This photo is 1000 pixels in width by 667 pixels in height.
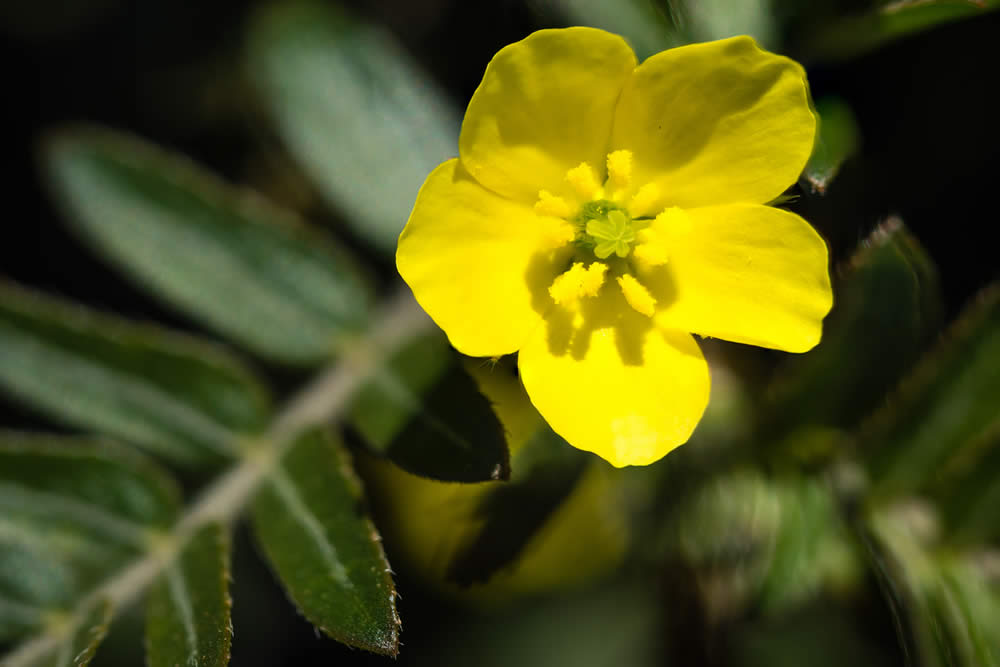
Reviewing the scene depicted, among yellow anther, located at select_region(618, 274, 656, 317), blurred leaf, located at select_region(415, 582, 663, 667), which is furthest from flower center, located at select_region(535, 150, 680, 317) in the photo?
blurred leaf, located at select_region(415, 582, 663, 667)

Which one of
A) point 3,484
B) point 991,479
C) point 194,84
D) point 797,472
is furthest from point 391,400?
point 194,84

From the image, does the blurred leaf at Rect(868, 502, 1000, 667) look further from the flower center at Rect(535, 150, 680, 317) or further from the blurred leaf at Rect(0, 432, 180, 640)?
the blurred leaf at Rect(0, 432, 180, 640)

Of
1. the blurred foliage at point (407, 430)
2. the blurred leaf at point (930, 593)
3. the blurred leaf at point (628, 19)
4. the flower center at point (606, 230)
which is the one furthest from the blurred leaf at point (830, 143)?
the blurred leaf at point (930, 593)

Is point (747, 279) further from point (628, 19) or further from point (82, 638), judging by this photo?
point (82, 638)

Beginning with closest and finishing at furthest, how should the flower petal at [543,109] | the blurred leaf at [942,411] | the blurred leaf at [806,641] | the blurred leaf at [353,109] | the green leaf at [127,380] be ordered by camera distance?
the flower petal at [543,109], the blurred leaf at [942,411], the green leaf at [127,380], the blurred leaf at [353,109], the blurred leaf at [806,641]

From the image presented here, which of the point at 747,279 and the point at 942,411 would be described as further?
the point at 942,411

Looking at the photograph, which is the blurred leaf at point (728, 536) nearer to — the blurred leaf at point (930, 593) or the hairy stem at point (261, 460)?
the blurred leaf at point (930, 593)

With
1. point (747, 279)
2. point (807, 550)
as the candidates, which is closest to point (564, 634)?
point (807, 550)
